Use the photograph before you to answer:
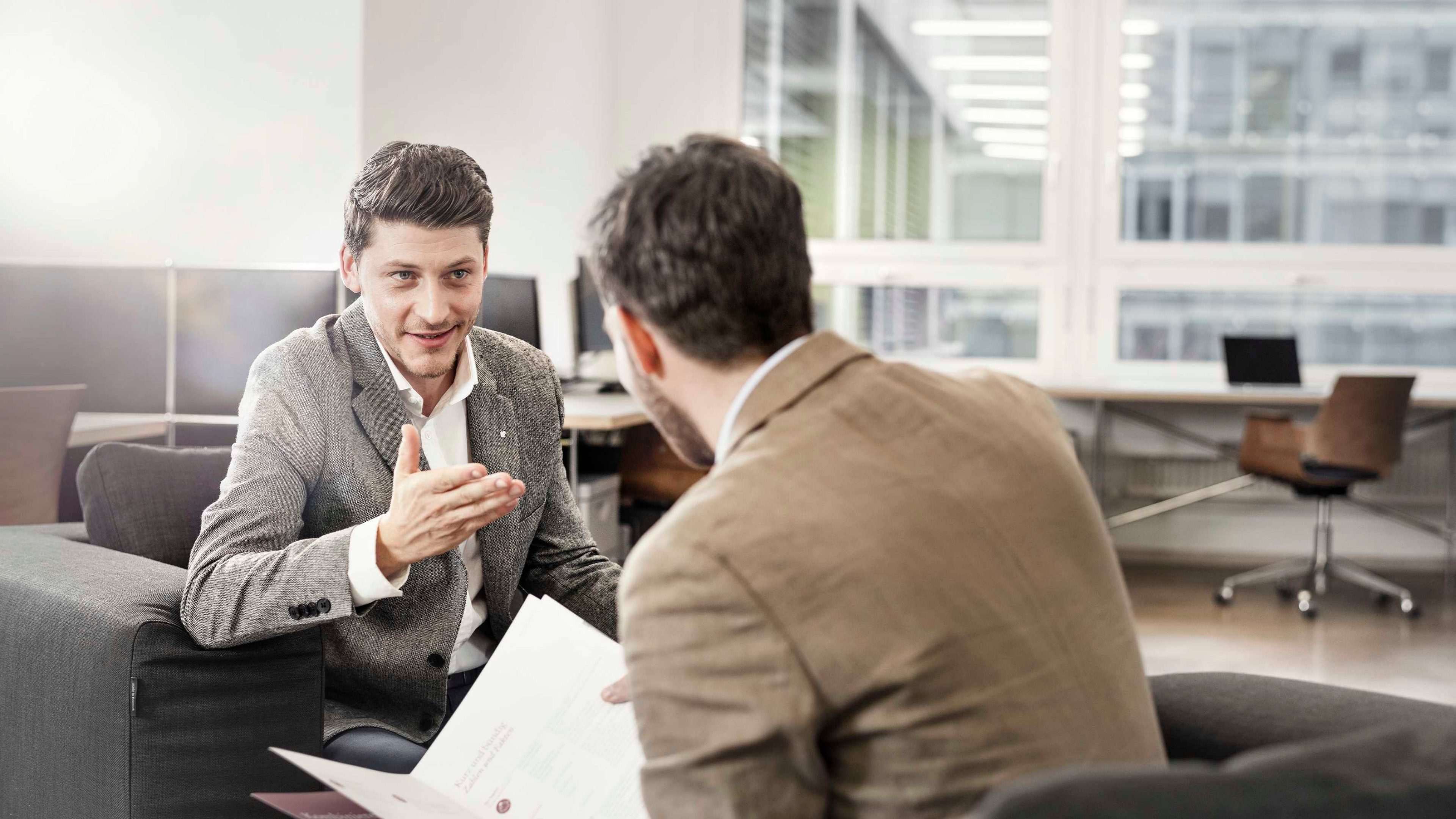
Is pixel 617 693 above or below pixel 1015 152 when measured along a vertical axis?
below

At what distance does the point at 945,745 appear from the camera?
757 millimetres

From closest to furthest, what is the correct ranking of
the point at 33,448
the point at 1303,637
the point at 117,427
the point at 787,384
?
the point at 787,384 → the point at 33,448 → the point at 117,427 → the point at 1303,637

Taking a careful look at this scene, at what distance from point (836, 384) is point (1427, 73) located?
5972mm

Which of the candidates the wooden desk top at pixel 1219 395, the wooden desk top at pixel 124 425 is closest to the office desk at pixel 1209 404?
the wooden desk top at pixel 1219 395

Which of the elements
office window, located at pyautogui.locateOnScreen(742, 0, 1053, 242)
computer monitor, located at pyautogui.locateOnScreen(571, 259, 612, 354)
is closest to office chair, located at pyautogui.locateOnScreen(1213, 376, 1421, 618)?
office window, located at pyautogui.locateOnScreen(742, 0, 1053, 242)

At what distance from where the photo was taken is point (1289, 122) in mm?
5801

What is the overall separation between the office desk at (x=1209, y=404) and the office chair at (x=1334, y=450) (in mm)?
241

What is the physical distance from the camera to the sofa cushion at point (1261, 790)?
0.53 metres

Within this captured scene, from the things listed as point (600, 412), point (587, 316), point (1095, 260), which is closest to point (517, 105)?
point (587, 316)

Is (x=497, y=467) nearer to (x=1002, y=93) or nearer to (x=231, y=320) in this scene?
(x=231, y=320)

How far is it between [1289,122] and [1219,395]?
1588 mm

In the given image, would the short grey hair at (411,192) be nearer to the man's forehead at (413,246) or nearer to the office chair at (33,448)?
the man's forehead at (413,246)

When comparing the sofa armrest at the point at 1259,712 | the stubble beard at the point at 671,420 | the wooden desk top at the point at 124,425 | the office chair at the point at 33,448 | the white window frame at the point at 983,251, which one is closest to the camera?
the stubble beard at the point at 671,420

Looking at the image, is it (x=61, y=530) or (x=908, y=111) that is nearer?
Answer: (x=61, y=530)
